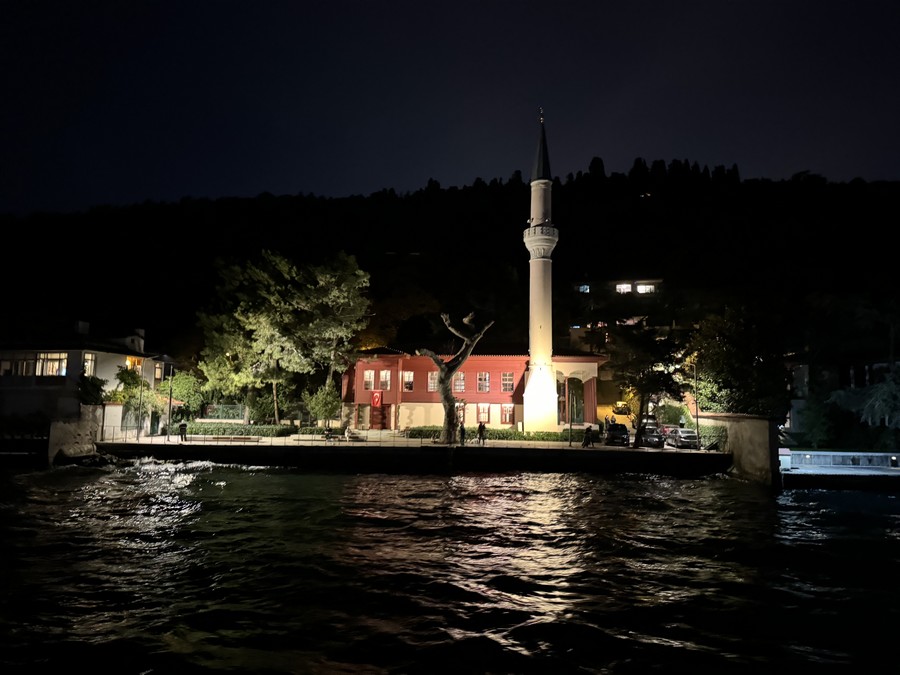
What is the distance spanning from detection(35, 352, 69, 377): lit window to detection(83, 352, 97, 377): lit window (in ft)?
4.04

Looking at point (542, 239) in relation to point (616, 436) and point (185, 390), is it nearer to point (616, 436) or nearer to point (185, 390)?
point (616, 436)

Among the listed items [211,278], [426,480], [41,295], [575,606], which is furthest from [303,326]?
[41,295]

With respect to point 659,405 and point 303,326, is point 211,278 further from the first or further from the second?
point 659,405

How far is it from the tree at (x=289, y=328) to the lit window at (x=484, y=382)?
1007cm

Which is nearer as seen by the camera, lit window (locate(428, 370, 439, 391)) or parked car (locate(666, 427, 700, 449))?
parked car (locate(666, 427, 700, 449))

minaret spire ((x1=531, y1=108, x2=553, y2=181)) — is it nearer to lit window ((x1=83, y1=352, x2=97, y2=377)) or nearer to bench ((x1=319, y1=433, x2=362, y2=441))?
bench ((x1=319, y1=433, x2=362, y2=441))

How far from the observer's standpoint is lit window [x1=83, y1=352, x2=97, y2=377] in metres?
42.8

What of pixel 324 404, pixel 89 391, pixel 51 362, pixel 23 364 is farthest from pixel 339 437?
pixel 23 364

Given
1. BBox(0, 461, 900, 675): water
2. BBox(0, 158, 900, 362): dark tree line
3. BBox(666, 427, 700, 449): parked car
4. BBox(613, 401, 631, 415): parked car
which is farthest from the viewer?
BBox(0, 158, 900, 362): dark tree line

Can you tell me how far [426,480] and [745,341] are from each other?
77.5 ft

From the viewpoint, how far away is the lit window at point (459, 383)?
4691 centimetres

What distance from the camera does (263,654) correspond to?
9.89 m

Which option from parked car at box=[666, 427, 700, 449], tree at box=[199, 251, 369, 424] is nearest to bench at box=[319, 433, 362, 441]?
tree at box=[199, 251, 369, 424]

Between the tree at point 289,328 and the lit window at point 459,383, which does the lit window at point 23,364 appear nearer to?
the tree at point 289,328
